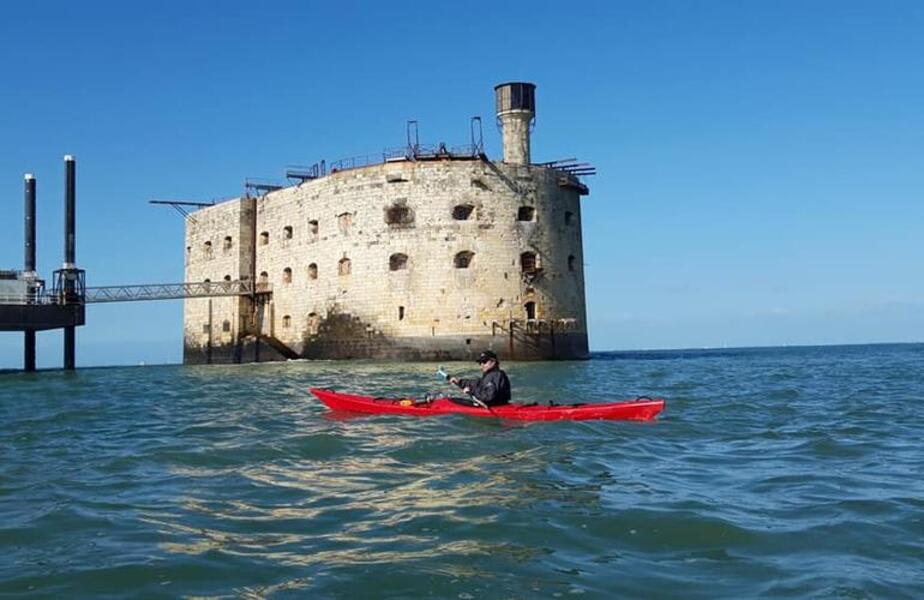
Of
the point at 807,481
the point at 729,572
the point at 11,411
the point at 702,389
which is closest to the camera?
the point at 729,572

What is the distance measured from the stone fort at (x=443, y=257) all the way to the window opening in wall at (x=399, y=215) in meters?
0.04

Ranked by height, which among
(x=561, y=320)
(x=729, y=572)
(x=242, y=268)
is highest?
(x=242, y=268)

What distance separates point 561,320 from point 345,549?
26.8 m

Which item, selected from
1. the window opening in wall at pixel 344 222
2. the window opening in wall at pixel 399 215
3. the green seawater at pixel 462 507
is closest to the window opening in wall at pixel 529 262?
the window opening in wall at pixel 399 215

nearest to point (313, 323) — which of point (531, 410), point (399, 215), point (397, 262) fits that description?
point (397, 262)

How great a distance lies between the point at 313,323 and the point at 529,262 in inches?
343

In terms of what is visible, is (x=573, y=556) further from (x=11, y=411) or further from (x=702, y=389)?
(x=702, y=389)

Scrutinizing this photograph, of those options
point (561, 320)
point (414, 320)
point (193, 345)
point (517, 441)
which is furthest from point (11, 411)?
point (193, 345)

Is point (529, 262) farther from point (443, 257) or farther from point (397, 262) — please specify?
point (397, 262)

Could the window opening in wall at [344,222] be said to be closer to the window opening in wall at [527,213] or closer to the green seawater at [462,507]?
the window opening in wall at [527,213]

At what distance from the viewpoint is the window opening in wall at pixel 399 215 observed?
3122cm

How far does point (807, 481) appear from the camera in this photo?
7.55m

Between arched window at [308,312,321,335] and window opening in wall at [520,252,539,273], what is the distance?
8135 mm

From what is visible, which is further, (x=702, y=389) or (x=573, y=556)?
(x=702, y=389)
